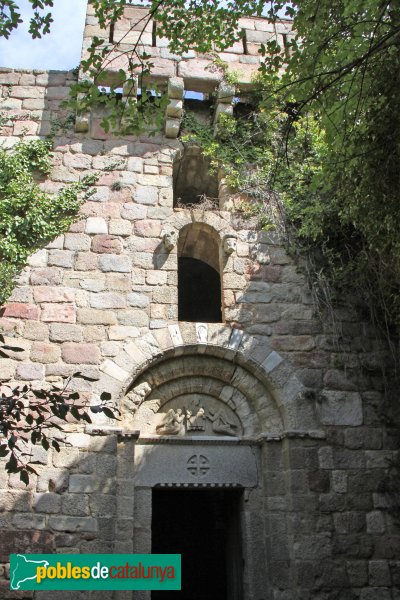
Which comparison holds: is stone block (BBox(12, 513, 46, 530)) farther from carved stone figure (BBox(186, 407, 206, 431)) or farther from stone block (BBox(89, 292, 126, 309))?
stone block (BBox(89, 292, 126, 309))

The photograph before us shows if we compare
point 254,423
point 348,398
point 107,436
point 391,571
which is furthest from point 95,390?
point 391,571

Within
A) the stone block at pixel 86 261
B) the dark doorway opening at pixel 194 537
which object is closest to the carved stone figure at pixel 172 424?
the stone block at pixel 86 261

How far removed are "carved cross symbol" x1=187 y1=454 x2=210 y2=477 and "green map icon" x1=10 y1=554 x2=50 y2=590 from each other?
1498mm

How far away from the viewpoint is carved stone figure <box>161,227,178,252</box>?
626 centimetres

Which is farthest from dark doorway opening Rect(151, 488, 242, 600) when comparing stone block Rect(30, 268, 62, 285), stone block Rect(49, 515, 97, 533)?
stone block Rect(30, 268, 62, 285)

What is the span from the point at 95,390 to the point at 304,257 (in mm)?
2653

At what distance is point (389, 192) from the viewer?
4.02 metres

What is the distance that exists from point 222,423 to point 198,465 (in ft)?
1.58

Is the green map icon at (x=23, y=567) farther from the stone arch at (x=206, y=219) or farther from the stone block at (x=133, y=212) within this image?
the stone arch at (x=206, y=219)

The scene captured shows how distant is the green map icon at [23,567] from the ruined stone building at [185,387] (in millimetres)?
93

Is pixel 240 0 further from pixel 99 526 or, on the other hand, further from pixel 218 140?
pixel 99 526

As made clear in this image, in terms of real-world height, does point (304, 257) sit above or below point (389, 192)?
above

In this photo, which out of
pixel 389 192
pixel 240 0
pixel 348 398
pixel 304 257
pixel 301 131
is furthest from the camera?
pixel 301 131

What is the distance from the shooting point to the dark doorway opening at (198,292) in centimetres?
980
